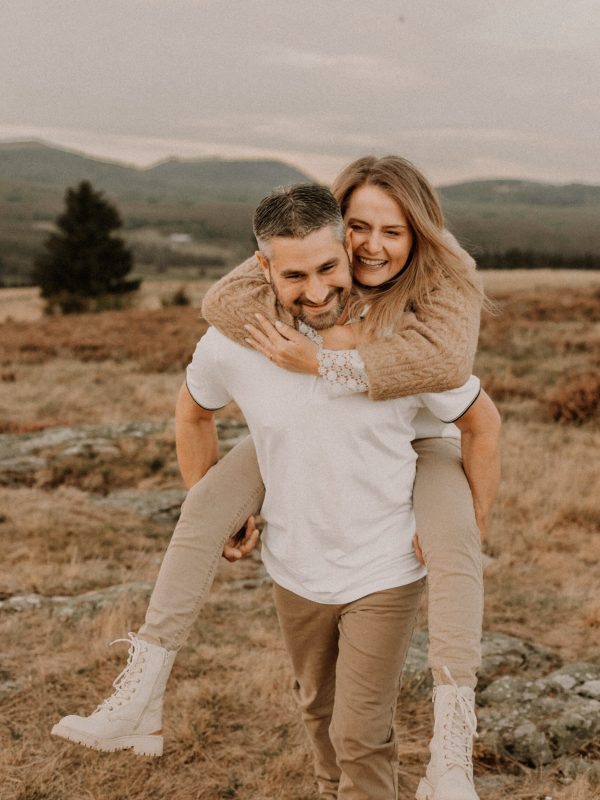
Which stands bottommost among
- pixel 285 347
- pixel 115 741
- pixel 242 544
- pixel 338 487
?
pixel 115 741

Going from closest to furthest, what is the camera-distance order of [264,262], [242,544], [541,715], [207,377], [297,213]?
[297,213] → [264,262] → [207,377] → [242,544] → [541,715]

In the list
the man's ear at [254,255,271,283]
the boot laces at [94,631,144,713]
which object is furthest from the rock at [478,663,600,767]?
the man's ear at [254,255,271,283]

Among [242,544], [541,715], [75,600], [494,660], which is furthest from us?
[75,600]

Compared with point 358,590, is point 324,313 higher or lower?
higher

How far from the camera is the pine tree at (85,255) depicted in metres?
33.4

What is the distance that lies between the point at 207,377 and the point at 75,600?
2966 millimetres

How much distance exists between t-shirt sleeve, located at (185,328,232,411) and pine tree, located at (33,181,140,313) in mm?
30802

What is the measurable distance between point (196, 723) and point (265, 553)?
1.50m

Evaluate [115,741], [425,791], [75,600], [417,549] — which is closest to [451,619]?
[417,549]

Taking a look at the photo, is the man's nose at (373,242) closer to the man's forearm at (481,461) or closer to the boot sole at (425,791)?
the man's forearm at (481,461)

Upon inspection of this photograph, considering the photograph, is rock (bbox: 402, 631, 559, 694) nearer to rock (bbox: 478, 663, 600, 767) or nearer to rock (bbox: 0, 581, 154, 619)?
rock (bbox: 478, 663, 600, 767)

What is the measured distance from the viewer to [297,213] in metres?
2.14

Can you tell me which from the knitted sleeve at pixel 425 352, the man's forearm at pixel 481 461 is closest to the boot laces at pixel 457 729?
the man's forearm at pixel 481 461

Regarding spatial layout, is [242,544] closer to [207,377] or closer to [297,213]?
[207,377]
